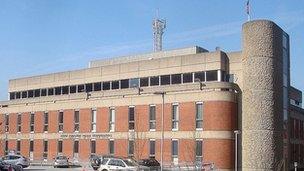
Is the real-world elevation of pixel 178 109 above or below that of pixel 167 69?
below

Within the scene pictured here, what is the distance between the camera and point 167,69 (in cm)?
6069

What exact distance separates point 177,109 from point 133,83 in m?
9.26

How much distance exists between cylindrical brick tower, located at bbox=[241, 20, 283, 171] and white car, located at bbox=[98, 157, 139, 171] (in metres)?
9.42

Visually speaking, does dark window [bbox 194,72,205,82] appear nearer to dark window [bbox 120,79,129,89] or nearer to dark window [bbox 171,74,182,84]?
dark window [bbox 171,74,182,84]

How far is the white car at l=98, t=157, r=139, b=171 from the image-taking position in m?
45.6

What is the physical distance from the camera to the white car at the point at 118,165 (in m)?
45.6

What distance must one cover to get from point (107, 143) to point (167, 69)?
35.6 ft

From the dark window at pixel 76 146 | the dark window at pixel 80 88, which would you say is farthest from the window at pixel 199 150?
the dark window at pixel 80 88

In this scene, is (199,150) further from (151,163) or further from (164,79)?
(164,79)

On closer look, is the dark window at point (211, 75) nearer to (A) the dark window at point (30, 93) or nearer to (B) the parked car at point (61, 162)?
(B) the parked car at point (61, 162)

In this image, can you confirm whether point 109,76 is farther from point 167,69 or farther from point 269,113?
point 269,113

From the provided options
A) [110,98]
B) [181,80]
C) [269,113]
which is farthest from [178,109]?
[269,113]

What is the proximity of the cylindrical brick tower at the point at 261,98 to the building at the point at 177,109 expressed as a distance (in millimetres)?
76

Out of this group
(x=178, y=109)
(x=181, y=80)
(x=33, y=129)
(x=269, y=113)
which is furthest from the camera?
(x=33, y=129)
